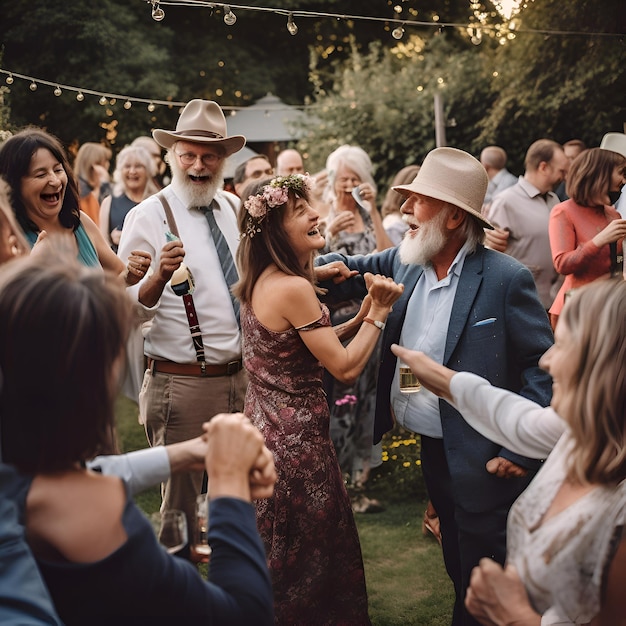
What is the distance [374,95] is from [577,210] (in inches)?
361

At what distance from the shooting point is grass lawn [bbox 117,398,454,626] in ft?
13.1

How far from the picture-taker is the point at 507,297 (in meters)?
3.07

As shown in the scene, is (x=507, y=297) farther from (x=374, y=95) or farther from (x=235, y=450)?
(x=374, y=95)

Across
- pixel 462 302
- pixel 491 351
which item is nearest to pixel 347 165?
pixel 462 302

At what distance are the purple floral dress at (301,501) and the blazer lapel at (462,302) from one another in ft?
1.59

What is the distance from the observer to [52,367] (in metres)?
1.46

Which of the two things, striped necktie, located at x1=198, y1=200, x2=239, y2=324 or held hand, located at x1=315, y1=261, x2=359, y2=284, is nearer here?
held hand, located at x1=315, y1=261, x2=359, y2=284

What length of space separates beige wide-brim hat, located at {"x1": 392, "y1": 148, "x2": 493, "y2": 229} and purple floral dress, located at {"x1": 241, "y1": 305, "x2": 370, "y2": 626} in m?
0.68

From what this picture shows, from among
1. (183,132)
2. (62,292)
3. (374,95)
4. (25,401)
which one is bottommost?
(25,401)

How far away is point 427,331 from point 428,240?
1.22 feet

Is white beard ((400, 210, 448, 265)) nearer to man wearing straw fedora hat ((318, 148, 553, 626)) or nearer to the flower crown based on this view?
man wearing straw fedora hat ((318, 148, 553, 626))

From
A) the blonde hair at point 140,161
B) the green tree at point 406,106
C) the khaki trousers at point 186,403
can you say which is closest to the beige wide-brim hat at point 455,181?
the khaki trousers at point 186,403

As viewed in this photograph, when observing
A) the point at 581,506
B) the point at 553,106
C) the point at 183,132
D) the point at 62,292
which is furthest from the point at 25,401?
the point at 553,106

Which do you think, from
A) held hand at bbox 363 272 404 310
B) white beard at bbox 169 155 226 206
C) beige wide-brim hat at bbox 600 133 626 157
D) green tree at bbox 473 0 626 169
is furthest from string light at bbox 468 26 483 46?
held hand at bbox 363 272 404 310
